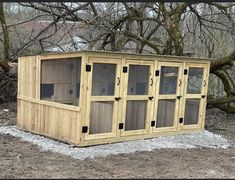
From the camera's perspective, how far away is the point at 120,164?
5.46m

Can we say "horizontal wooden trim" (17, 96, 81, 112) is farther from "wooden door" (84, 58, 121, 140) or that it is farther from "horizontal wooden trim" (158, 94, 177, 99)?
"horizontal wooden trim" (158, 94, 177, 99)

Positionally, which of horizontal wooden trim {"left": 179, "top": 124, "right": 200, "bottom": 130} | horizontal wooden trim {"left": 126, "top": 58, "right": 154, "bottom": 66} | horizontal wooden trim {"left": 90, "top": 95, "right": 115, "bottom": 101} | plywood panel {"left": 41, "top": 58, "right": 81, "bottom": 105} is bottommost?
horizontal wooden trim {"left": 179, "top": 124, "right": 200, "bottom": 130}

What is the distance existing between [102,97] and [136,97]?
0.84 metres

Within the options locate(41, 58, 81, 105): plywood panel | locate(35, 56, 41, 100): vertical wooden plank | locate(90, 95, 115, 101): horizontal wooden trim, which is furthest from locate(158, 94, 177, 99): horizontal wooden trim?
locate(35, 56, 41, 100): vertical wooden plank

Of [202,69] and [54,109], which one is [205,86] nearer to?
[202,69]

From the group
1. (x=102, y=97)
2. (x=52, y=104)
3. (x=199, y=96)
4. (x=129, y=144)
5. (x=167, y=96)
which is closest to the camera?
(x=102, y=97)

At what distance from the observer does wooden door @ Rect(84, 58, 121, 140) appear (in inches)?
249

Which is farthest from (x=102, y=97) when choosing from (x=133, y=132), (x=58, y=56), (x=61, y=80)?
(x=58, y=56)

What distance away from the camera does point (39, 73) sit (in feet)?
23.7

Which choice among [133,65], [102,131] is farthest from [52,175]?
[133,65]

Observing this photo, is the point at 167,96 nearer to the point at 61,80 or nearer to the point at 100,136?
the point at 100,136

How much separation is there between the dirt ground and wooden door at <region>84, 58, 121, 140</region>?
763 mm

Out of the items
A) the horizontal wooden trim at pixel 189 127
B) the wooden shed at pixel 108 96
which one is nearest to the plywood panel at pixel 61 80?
the wooden shed at pixel 108 96

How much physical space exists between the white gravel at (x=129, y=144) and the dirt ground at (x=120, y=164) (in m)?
0.20
